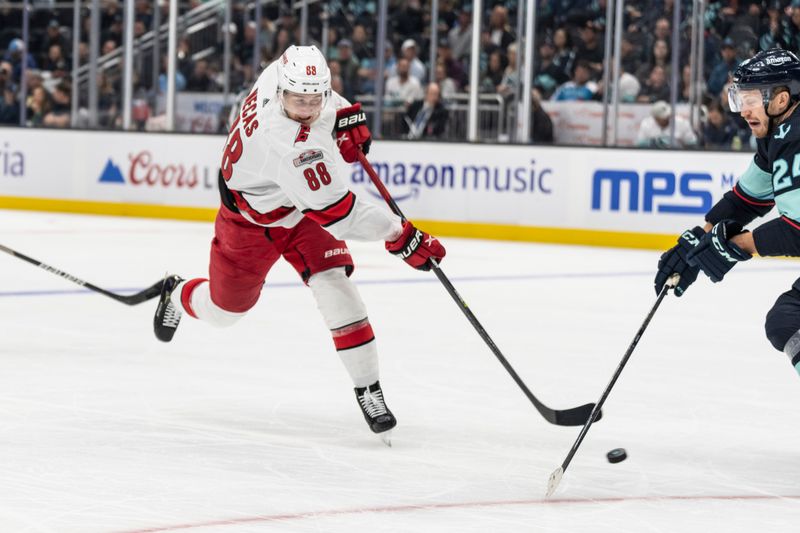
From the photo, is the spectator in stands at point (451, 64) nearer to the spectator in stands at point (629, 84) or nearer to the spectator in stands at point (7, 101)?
the spectator in stands at point (629, 84)

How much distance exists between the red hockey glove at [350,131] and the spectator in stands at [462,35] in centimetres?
730

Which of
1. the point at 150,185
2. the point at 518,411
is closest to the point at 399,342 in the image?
the point at 518,411

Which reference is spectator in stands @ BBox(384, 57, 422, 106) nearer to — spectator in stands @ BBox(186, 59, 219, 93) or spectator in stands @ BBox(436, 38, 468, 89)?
spectator in stands @ BBox(436, 38, 468, 89)

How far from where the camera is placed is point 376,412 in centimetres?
353

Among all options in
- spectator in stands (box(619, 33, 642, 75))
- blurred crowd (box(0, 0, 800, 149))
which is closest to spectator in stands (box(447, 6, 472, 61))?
blurred crowd (box(0, 0, 800, 149))

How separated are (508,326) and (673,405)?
1623 mm

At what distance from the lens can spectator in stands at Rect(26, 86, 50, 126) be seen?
12242 mm

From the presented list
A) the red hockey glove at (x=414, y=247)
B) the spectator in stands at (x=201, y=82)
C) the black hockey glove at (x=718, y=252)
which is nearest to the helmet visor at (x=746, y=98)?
the black hockey glove at (x=718, y=252)

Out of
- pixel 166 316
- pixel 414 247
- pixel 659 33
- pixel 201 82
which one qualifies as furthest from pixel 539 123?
pixel 414 247

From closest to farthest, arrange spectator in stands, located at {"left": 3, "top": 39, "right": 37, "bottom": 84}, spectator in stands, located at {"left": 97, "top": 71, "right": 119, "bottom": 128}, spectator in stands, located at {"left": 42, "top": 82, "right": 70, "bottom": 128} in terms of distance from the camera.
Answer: spectator in stands, located at {"left": 97, "top": 71, "right": 119, "bottom": 128}
spectator in stands, located at {"left": 42, "top": 82, "right": 70, "bottom": 128}
spectator in stands, located at {"left": 3, "top": 39, "right": 37, "bottom": 84}

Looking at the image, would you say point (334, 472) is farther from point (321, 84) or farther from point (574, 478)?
point (321, 84)

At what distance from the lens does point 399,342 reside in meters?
5.21

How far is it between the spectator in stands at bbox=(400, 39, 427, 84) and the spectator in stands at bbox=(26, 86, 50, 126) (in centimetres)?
343

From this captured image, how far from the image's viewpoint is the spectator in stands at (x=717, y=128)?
9.41 meters
